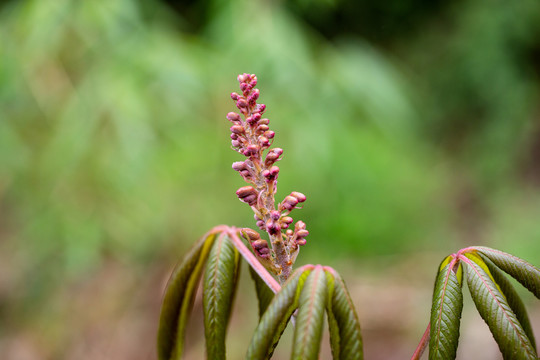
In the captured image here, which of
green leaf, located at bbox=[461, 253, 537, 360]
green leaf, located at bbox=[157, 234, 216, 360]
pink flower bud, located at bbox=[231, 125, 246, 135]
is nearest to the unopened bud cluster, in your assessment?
pink flower bud, located at bbox=[231, 125, 246, 135]

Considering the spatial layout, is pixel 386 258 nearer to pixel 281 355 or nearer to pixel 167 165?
pixel 281 355

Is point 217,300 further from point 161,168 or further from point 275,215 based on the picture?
point 161,168

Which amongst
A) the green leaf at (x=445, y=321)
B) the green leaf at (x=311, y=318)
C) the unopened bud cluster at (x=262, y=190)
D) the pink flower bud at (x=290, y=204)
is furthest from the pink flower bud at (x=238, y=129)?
the green leaf at (x=445, y=321)

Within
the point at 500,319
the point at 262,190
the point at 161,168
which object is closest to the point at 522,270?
the point at 500,319

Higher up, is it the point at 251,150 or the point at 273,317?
the point at 251,150

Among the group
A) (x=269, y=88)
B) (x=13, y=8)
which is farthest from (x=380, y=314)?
(x=13, y=8)
